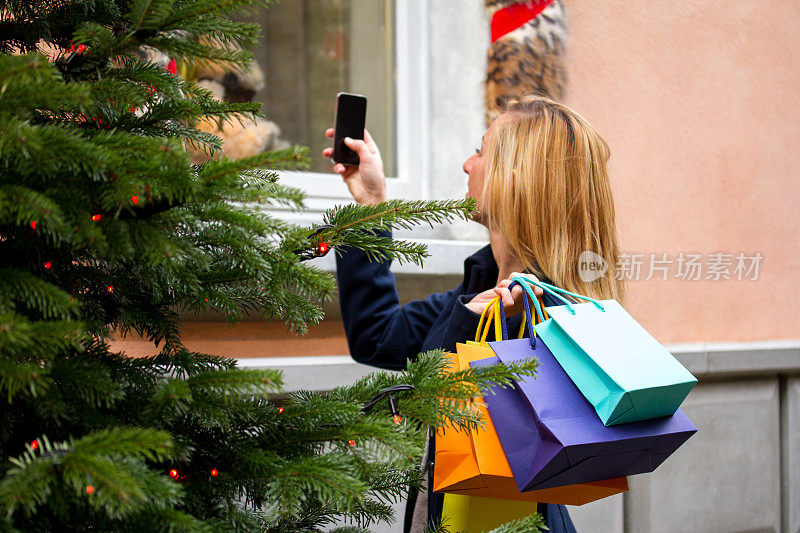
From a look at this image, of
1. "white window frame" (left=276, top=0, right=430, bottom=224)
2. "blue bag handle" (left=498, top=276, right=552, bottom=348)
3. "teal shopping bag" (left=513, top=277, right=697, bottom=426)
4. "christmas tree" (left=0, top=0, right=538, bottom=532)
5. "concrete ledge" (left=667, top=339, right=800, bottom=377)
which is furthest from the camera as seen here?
"concrete ledge" (left=667, top=339, right=800, bottom=377)

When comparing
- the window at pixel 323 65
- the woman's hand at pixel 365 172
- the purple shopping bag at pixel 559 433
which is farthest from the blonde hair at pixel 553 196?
the window at pixel 323 65

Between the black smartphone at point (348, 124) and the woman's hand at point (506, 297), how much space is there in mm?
539

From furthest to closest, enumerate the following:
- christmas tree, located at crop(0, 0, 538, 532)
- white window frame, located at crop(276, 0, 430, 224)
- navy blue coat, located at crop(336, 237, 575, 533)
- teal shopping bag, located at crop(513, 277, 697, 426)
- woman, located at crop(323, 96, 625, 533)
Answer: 1. white window frame, located at crop(276, 0, 430, 224)
2. navy blue coat, located at crop(336, 237, 575, 533)
3. woman, located at crop(323, 96, 625, 533)
4. teal shopping bag, located at crop(513, 277, 697, 426)
5. christmas tree, located at crop(0, 0, 538, 532)

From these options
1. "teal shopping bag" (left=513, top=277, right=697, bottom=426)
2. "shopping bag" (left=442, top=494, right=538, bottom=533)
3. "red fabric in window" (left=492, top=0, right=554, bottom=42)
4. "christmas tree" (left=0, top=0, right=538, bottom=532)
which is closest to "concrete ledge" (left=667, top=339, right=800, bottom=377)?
"red fabric in window" (left=492, top=0, right=554, bottom=42)

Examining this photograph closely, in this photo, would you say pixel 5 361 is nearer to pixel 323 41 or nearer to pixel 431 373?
pixel 431 373

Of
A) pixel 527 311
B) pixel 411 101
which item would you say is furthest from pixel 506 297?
pixel 411 101

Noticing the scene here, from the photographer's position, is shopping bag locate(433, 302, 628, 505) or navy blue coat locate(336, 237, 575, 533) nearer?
shopping bag locate(433, 302, 628, 505)

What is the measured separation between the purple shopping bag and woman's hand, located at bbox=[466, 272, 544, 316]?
0.16 metres

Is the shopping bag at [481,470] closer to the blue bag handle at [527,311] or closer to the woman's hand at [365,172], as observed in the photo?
the blue bag handle at [527,311]

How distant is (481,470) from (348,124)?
3.03 ft

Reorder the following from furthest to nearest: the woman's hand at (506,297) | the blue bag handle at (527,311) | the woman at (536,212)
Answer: the woman at (536,212) → the woman's hand at (506,297) → the blue bag handle at (527,311)

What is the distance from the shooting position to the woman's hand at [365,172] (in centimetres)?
153

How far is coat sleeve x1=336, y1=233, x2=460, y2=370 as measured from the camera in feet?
5.09

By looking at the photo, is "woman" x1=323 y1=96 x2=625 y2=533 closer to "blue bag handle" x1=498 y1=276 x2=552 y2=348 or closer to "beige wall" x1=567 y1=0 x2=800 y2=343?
"blue bag handle" x1=498 y1=276 x2=552 y2=348
